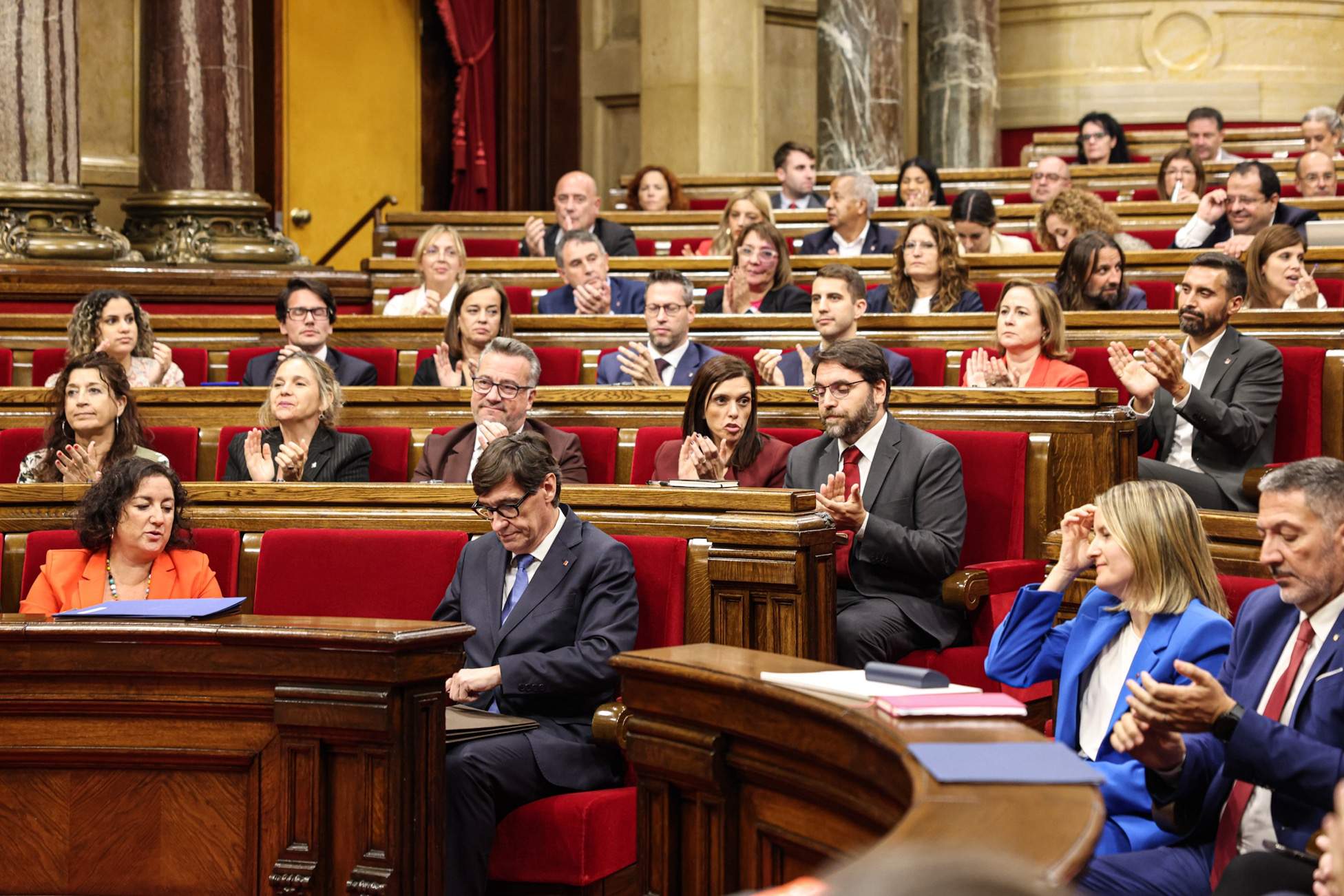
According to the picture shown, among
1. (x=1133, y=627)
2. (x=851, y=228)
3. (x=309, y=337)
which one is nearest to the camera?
(x=1133, y=627)

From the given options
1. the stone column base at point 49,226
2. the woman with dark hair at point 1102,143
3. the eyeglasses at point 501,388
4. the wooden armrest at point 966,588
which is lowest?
the wooden armrest at point 966,588

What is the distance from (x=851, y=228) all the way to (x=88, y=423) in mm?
3563

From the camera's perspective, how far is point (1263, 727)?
1.99 meters

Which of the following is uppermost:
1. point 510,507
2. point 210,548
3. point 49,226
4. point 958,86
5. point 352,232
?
point 958,86

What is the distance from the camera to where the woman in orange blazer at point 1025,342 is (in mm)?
4242

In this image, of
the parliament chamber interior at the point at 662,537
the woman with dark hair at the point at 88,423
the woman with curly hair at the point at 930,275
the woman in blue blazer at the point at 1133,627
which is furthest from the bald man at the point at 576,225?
the woman in blue blazer at the point at 1133,627

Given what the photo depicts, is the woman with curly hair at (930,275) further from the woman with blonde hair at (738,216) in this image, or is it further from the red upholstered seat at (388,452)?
the red upholstered seat at (388,452)

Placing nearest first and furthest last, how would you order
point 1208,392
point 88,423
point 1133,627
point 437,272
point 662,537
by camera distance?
point 1133,627 → point 662,537 → point 88,423 → point 1208,392 → point 437,272

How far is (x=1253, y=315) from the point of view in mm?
4305

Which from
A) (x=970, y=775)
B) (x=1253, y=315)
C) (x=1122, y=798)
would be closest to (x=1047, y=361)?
(x=1253, y=315)

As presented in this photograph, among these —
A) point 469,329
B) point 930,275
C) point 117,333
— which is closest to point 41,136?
point 117,333

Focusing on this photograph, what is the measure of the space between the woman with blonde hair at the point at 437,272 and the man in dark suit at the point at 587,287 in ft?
1.11

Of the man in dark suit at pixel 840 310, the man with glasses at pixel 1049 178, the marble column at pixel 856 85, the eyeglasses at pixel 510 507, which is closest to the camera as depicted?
the eyeglasses at pixel 510 507

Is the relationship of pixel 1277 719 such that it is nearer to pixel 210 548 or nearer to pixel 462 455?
pixel 210 548
